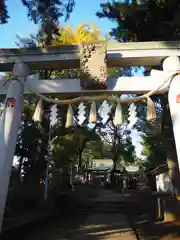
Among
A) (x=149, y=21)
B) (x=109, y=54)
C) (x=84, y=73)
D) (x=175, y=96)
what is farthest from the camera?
(x=149, y=21)

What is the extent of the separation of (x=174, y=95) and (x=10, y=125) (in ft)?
12.2

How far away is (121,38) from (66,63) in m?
4.65

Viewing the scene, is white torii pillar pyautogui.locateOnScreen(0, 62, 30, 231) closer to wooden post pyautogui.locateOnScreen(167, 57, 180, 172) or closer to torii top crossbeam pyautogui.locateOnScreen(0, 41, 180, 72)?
torii top crossbeam pyautogui.locateOnScreen(0, 41, 180, 72)

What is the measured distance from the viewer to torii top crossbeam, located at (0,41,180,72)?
619 cm

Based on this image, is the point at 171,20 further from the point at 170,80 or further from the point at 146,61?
the point at 170,80

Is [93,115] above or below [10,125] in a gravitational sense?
above

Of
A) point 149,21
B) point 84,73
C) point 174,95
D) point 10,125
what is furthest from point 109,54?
point 149,21

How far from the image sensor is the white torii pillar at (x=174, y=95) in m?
5.51

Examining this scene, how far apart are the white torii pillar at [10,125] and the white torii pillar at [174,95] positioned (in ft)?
11.4

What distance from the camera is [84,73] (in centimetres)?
604

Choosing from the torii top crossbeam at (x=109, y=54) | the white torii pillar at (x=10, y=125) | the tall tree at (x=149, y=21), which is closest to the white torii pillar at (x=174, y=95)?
the torii top crossbeam at (x=109, y=54)

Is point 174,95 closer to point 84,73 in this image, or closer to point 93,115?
point 93,115

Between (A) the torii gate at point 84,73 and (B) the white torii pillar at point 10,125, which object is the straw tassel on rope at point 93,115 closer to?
(A) the torii gate at point 84,73

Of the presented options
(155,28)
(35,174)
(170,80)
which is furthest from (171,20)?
(35,174)
